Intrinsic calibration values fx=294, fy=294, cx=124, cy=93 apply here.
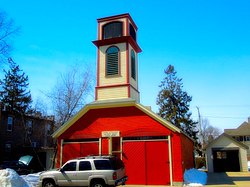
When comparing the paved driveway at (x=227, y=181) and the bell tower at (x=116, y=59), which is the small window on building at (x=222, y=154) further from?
the bell tower at (x=116, y=59)

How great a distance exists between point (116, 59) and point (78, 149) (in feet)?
25.0

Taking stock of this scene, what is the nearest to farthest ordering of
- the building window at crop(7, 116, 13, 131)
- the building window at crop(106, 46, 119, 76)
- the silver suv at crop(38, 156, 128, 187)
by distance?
the silver suv at crop(38, 156, 128, 187) < the building window at crop(106, 46, 119, 76) < the building window at crop(7, 116, 13, 131)

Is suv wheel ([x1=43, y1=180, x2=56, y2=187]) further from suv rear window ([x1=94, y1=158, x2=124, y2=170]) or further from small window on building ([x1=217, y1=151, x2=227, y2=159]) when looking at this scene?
small window on building ([x1=217, y1=151, x2=227, y2=159])

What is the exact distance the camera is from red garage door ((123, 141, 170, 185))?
19594mm

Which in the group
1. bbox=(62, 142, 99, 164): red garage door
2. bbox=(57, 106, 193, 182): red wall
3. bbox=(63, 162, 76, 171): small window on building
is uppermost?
bbox=(57, 106, 193, 182): red wall

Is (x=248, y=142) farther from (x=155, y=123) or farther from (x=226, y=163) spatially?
(x=155, y=123)

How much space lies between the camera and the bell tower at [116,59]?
2277 centimetres

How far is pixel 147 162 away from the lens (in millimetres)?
20000

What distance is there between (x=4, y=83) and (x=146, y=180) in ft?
125

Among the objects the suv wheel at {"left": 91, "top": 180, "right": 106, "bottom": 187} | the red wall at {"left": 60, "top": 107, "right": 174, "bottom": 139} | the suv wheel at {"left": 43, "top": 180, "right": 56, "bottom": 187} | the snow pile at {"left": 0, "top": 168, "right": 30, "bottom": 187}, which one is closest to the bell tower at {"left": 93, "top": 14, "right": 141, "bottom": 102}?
the red wall at {"left": 60, "top": 107, "right": 174, "bottom": 139}

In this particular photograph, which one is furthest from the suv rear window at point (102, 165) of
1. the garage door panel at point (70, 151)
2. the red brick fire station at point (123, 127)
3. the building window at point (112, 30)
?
the building window at point (112, 30)

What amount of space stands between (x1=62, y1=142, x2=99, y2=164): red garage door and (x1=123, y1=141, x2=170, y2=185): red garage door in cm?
240

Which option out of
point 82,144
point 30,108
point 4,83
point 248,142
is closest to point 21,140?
point 30,108

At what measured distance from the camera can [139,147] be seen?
20.4 metres
